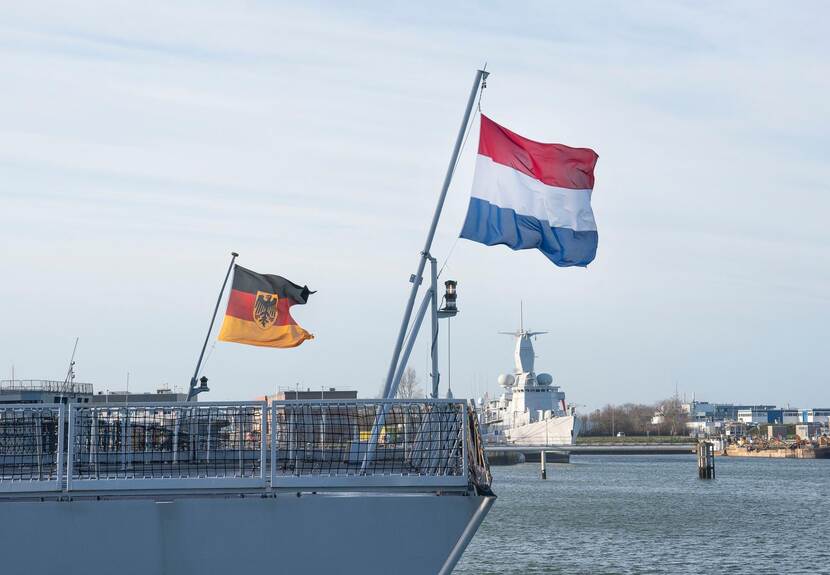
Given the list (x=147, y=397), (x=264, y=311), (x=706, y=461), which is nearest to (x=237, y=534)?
(x=264, y=311)

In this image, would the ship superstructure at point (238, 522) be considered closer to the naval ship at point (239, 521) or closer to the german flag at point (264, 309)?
the naval ship at point (239, 521)

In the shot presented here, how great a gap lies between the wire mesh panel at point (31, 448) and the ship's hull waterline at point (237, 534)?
261 millimetres

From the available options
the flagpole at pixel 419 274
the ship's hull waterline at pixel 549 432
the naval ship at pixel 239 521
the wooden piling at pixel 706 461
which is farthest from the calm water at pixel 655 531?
the ship's hull waterline at pixel 549 432

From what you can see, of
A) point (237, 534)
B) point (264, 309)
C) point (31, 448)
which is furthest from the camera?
point (264, 309)

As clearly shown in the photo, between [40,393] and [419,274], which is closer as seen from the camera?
[419,274]

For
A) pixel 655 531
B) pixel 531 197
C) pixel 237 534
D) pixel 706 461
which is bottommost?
pixel 655 531

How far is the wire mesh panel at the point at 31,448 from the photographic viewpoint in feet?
47.4

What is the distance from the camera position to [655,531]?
164 ft

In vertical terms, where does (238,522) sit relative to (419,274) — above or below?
below

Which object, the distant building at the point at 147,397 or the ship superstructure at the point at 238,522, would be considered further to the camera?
the distant building at the point at 147,397

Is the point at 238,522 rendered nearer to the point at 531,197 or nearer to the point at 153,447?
the point at 153,447

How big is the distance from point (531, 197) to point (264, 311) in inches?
289

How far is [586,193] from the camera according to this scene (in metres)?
18.4

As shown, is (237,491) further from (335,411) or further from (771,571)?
(771,571)
